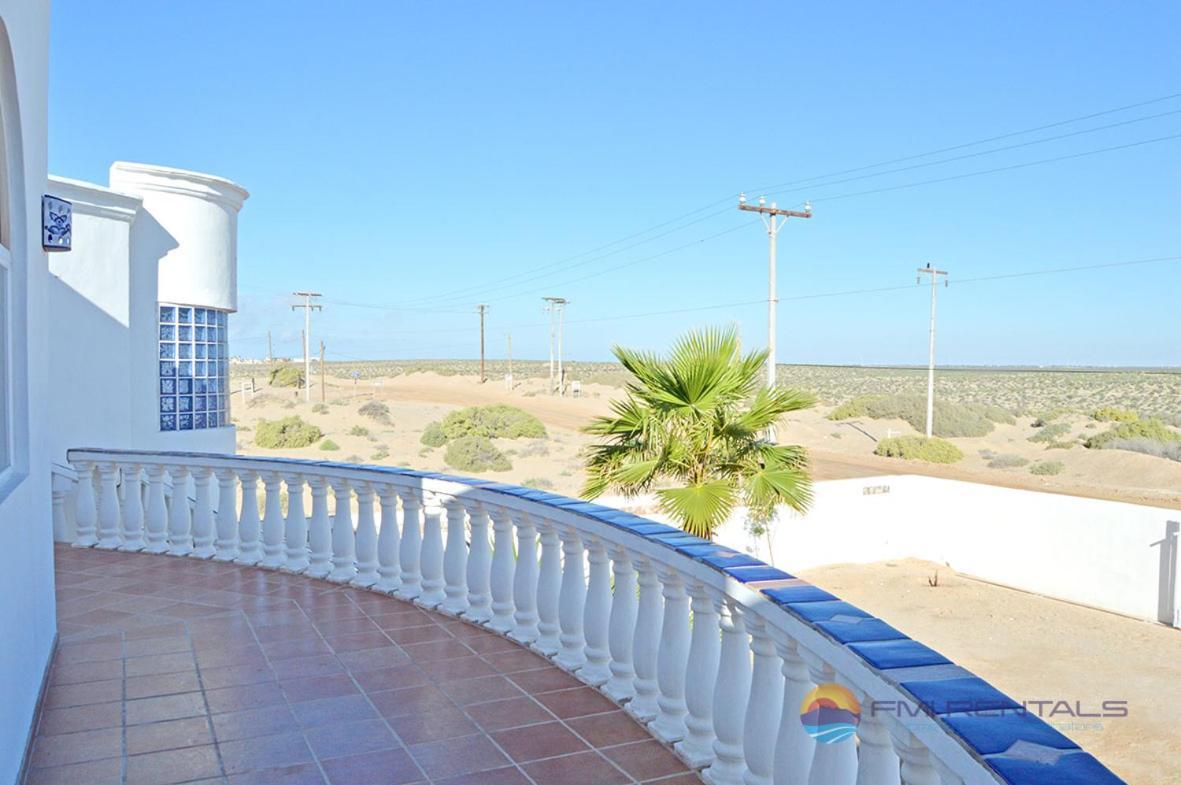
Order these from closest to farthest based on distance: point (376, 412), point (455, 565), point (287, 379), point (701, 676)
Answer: point (701, 676)
point (455, 565)
point (376, 412)
point (287, 379)

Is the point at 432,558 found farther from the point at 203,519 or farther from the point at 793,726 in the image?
the point at 793,726

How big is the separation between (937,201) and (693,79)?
20.1 metres

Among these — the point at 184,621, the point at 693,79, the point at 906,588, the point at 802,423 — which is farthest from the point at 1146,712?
the point at 802,423

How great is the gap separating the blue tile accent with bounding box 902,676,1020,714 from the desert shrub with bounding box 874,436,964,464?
107 ft

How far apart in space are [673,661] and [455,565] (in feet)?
7.13

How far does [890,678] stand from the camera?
188 cm

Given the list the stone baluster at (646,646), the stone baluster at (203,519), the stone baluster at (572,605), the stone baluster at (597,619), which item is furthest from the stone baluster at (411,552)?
the stone baluster at (646,646)

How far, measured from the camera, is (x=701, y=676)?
3221 mm

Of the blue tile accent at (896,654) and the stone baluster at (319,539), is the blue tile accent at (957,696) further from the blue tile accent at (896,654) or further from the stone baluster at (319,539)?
the stone baluster at (319,539)

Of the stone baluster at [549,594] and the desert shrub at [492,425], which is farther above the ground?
the stone baluster at [549,594]

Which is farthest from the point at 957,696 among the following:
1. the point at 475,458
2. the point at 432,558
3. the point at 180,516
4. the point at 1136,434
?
the point at 1136,434

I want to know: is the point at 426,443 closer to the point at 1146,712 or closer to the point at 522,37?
the point at 522,37

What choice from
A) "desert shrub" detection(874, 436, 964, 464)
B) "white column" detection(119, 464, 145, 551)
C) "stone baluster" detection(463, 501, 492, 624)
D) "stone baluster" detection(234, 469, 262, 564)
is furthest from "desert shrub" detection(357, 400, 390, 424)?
"stone baluster" detection(463, 501, 492, 624)

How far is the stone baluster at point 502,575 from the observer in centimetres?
485
